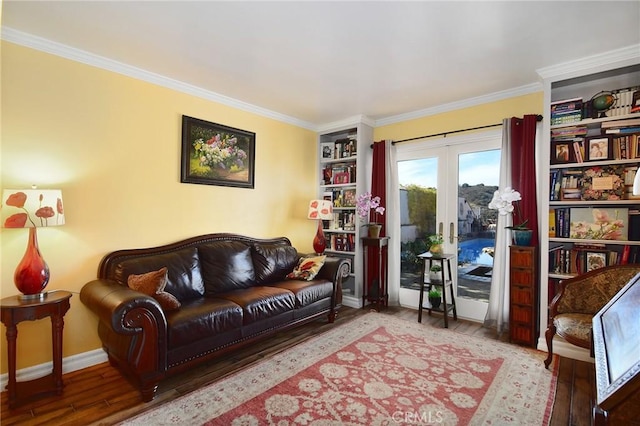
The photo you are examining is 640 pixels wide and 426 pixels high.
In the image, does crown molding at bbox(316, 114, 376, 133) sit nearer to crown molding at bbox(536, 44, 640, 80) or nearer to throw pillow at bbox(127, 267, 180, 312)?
crown molding at bbox(536, 44, 640, 80)

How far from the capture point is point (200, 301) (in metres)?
2.81

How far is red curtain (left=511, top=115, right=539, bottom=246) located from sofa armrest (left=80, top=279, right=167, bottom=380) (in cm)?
346

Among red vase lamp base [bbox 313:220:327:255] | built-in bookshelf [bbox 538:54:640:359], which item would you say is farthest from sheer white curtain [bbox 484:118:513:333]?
red vase lamp base [bbox 313:220:327:255]

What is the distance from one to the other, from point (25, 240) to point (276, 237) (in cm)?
255

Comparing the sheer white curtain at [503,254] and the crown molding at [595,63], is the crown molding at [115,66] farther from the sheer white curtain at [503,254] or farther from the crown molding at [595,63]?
the crown molding at [595,63]

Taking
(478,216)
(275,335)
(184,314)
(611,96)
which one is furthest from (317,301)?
(611,96)

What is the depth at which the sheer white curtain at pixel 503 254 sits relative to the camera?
3490mm

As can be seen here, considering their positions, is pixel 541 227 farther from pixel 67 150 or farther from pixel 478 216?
pixel 67 150

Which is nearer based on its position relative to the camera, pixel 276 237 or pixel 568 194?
pixel 568 194

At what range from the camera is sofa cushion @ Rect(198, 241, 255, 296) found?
324 centimetres

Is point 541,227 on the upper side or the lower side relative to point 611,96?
lower

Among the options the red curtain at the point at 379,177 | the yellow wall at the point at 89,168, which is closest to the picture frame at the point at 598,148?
the red curtain at the point at 379,177

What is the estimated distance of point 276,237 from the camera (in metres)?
4.38

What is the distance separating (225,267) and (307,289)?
2.94 feet
